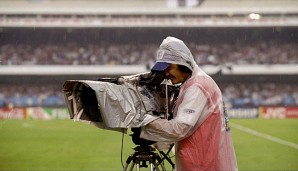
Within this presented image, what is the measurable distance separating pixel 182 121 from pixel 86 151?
7.84m

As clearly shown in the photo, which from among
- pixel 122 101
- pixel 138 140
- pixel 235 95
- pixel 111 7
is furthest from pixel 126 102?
pixel 235 95

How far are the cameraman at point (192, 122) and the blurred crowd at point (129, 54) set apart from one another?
1263 centimetres

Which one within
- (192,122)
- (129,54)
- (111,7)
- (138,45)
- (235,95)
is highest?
(192,122)

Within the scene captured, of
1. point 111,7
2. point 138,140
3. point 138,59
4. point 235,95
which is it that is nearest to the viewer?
point 138,140

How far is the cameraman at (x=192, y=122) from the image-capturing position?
2504 mm

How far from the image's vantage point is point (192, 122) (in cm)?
249

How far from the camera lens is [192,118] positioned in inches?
97.9

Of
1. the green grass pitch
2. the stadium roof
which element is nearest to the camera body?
the green grass pitch

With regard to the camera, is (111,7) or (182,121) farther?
(111,7)

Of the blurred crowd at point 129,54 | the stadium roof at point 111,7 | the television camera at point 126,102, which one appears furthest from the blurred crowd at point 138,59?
the television camera at point 126,102

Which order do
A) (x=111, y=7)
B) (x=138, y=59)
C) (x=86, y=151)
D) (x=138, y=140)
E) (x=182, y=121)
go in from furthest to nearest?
(x=138, y=59) → (x=111, y=7) → (x=86, y=151) → (x=138, y=140) → (x=182, y=121)

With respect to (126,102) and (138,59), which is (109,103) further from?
(138,59)

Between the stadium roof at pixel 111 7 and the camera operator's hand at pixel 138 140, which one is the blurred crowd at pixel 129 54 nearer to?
the stadium roof at pixel 111 7

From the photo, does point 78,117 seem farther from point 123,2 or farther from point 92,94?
point 123,2
